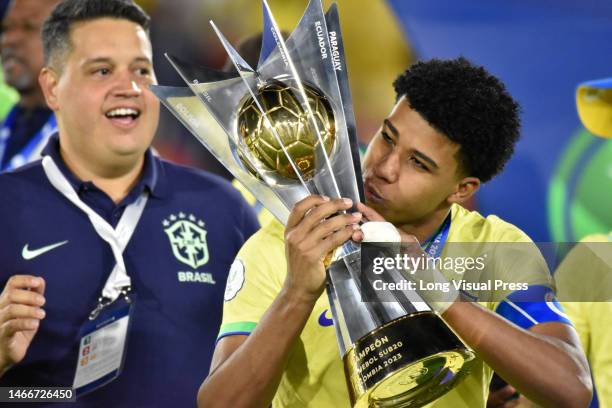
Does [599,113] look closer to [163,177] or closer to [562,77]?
[562,77]

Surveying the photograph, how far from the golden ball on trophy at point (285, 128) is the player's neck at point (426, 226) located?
36cm

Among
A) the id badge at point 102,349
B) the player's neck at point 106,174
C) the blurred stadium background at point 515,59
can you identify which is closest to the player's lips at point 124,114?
the player's neck at point 106,174

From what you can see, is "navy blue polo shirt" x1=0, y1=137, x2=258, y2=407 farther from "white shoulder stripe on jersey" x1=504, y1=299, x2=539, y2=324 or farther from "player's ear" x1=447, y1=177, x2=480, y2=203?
"white shoulder stripe on jersey" x1=504, y1=299, x2=539, y2=324

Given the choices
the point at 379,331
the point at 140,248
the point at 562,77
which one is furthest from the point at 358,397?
Result: the point at 562,77

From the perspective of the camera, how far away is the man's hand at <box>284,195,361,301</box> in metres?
1.55

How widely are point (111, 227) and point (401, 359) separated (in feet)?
4.32

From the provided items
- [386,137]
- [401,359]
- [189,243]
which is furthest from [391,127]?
[189,243]

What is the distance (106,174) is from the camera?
271 centimetres

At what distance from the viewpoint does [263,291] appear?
1.84 m

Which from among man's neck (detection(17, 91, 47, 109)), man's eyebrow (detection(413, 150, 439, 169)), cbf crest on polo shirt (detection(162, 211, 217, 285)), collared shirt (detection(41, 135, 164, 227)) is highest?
man's neck (detection(17, 91, 47, 109))

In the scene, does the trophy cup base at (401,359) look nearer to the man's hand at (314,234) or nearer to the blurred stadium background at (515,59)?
the man's hand at (314,234)

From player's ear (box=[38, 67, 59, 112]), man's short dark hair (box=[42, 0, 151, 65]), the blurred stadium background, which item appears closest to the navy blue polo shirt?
player's ear (box=[38, 67, 59, 112])

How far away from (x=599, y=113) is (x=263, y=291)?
128 centimetres

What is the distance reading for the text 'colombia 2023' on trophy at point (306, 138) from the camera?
1597mm
